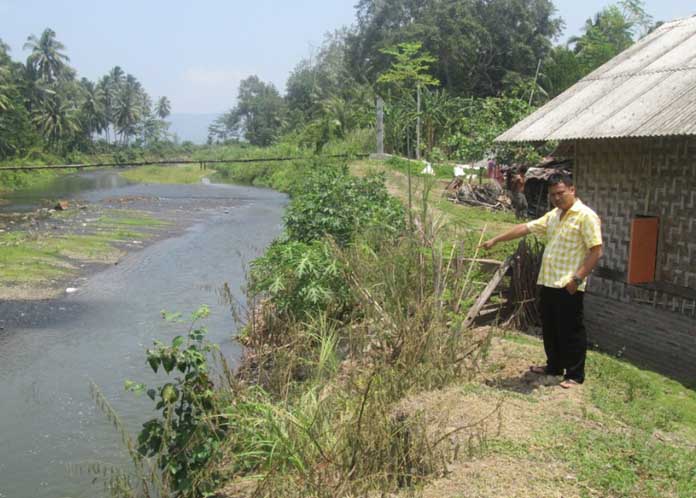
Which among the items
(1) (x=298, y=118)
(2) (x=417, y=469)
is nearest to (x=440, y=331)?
(2) (x=417, y=469)

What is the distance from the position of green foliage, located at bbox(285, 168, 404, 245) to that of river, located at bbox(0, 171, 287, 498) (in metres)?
1.68

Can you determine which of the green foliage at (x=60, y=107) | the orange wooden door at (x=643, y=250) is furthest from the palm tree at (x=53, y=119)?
the orange wooden door at (x=643, y=250)

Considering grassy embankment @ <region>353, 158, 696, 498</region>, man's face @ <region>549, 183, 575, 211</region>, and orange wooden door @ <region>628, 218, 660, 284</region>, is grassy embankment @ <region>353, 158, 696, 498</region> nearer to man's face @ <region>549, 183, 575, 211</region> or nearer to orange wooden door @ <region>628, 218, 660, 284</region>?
orange wooden door @ <region>628, 218, 660, 284</region>

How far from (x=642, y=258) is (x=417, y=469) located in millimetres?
3258

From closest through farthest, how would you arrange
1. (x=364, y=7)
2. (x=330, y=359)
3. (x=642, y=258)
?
(x=330, y=359)
(x=642, y=258)
(x=364, y=7)

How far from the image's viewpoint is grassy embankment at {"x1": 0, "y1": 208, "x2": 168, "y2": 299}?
11.4 m

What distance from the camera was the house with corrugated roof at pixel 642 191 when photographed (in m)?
5.73

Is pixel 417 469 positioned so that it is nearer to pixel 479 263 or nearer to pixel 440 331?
pixel 440 331

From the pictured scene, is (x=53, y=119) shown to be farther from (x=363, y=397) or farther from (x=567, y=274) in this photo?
(x=567, y=274)

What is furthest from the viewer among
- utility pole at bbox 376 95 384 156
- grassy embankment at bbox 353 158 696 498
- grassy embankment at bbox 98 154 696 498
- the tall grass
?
utility pole at bbox 376 95 384 156

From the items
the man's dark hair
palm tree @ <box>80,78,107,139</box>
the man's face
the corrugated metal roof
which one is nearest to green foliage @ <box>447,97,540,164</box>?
the corrugated metal roof

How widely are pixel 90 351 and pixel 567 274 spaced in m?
6.05

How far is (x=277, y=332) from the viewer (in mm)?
7270

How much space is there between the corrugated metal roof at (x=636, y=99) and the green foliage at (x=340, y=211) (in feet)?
6.82
